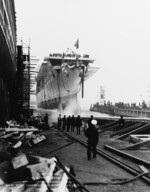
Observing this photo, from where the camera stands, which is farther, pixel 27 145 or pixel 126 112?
pixel 126 112

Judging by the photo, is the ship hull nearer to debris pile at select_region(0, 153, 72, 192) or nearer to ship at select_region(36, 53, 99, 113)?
ship at select_region(36, 53, 99, 113)

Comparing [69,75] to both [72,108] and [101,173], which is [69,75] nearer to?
[72,108]

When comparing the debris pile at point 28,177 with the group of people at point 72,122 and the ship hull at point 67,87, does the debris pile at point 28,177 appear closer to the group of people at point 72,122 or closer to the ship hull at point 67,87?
the group of people at point 72,122

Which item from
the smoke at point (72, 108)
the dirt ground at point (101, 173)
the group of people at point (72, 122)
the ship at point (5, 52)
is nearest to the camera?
the dirt ground at point (101, 173)

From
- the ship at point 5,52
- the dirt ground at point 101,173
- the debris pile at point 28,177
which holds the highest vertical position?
the ship at point 5,52

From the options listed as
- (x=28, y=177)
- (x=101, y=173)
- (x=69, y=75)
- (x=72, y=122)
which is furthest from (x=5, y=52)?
(x=69, y=75)

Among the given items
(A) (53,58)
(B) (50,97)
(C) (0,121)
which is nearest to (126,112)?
(B) (50,97)

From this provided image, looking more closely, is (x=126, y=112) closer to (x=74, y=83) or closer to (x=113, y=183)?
(x=74, y=83)

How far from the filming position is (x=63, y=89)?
1859 inches

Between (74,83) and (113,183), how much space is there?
1552 inches

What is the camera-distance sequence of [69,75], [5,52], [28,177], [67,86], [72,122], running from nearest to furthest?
[28,177], [5,52], [72,122], [69,75], [67,86]

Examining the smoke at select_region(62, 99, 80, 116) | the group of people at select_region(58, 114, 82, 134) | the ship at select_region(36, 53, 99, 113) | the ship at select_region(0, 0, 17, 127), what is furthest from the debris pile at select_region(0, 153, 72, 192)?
the smoke at select_region(62, 99, 80, 116)

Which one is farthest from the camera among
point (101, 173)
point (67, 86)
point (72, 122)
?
point (67, 86)

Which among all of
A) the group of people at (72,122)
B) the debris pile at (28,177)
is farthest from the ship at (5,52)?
the debris pile at (28,177)
